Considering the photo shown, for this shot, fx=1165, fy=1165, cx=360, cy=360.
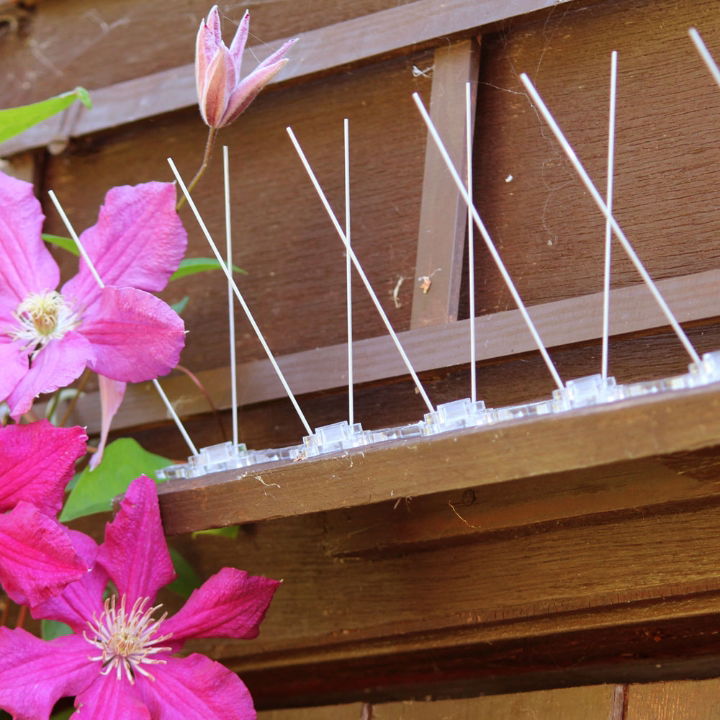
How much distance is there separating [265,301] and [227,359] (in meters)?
0.07

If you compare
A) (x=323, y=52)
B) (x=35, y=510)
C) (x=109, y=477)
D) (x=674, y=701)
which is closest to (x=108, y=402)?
(x=109, y=477)

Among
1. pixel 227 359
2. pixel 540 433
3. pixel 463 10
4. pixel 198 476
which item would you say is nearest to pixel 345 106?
pixel 463 10

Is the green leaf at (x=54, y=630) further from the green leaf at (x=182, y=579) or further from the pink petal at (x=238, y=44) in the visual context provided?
the pink petal at (x=238, y=44)

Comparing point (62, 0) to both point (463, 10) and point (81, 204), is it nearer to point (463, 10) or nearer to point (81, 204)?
point (81, 204)

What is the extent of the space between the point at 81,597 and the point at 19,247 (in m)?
0.30

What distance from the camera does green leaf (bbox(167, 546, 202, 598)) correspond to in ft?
3.42

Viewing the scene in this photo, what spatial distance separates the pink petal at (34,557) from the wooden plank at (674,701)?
0.41 m

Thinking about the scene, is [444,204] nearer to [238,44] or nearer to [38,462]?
[238,44]

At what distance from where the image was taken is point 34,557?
32.7 inches

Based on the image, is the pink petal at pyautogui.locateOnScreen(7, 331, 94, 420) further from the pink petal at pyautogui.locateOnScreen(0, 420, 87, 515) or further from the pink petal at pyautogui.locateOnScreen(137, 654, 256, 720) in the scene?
the pink petal at pyautogui.locateOnScreen(137, 654, 256, 720)

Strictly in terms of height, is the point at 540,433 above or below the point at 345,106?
below

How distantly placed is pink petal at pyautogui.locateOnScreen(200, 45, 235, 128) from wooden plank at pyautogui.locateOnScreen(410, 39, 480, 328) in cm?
19

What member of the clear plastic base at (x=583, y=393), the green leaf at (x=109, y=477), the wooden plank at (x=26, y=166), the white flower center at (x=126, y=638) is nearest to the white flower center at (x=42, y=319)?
the green leaf at (x=109, y=477)

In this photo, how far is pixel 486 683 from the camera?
102 cm
